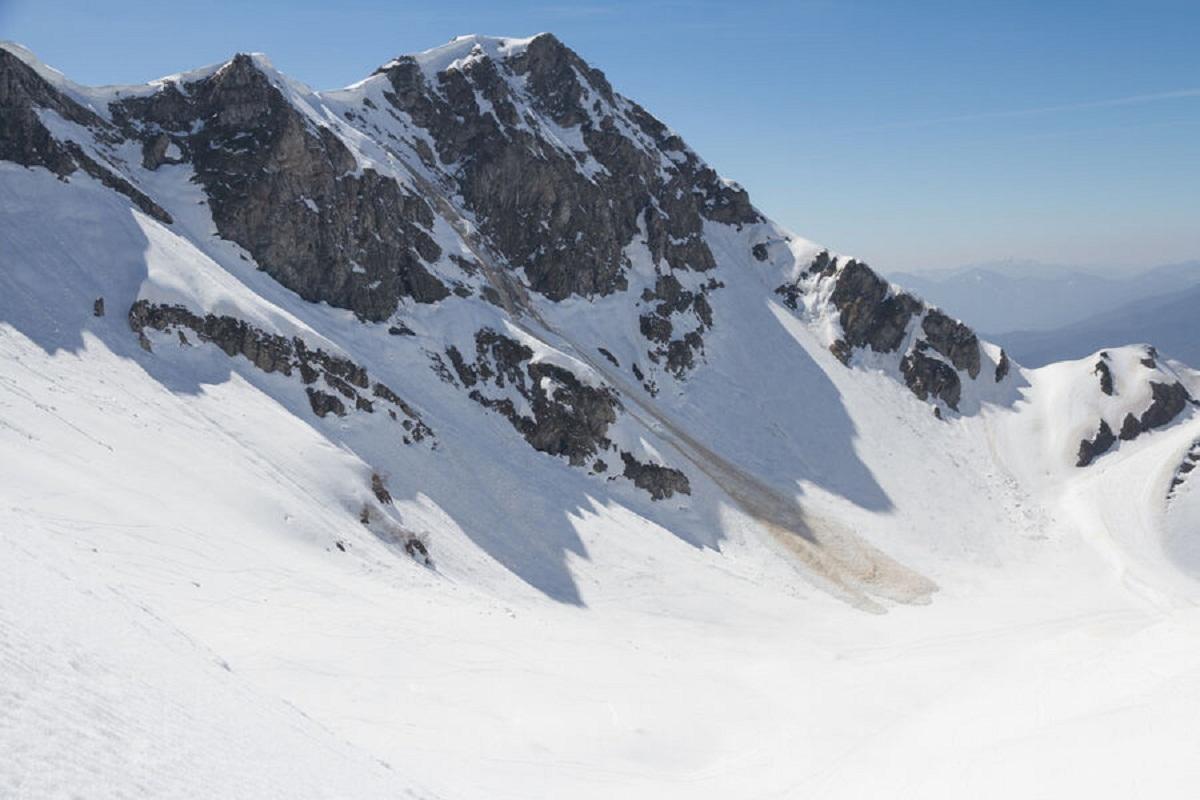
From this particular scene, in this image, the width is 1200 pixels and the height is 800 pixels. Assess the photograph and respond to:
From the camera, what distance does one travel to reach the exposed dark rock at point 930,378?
89875 mm

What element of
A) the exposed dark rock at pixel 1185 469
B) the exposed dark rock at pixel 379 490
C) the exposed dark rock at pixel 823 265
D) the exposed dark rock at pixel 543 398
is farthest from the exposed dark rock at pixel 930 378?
the exposed dark rock at pixel 379 490

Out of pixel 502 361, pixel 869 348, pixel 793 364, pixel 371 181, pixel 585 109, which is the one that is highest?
pixel 585 109

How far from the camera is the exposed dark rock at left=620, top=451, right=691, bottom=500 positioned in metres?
57.0

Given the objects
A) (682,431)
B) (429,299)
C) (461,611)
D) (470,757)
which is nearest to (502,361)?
Result: (429,299)

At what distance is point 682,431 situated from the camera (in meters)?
71.0

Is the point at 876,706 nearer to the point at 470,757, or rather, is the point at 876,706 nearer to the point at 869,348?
the point at 470,757

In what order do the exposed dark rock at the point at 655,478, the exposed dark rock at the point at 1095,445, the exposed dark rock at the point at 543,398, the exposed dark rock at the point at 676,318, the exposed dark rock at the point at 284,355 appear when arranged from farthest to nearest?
1. the exposed dark rock at the point at 676,318
2. the exposed dark rock at the point at 1095,445
3. the exposed dark rock at the point at 655,478
4. the exposed dark rock at the point at 543,398
5. the exposed dark rock at the point at 284,355

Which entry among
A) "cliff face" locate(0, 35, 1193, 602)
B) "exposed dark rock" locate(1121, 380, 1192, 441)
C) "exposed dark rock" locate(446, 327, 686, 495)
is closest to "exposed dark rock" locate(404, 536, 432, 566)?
"cliff face" locate(0, 35, 1193, 602)

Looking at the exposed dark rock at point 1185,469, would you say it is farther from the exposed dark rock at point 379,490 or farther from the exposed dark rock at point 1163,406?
the exposed dark rock at point 379,490

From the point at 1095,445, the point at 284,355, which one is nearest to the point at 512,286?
the point at 284,355

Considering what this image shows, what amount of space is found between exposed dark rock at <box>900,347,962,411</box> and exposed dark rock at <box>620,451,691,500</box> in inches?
1835

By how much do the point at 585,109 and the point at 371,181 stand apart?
46.8m

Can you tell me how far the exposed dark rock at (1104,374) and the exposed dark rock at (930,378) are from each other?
660 inches

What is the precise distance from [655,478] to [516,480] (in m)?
13.7
